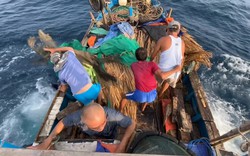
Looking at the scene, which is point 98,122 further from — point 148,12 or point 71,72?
point 148,12

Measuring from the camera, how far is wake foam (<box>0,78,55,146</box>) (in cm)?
719

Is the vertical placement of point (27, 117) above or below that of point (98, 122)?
below

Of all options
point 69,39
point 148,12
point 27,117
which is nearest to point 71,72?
point 27,117

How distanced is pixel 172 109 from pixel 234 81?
18.8 feet

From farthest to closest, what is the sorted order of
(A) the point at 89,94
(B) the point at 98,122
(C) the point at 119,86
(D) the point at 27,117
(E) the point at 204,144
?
(D) the point at 27,117 → (C) the point at 119,86 → (A) the point at 89,94 → (E) the point at 204,144 → (B) the point at 98,122

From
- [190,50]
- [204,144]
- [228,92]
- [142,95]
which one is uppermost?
[190,50]

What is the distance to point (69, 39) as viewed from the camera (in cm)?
1227

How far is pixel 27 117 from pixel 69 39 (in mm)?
5845

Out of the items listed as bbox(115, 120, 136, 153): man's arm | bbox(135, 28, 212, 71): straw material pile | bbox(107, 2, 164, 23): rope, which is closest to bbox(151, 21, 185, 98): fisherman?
bbox(135, 28, 212, 71): straw material pile

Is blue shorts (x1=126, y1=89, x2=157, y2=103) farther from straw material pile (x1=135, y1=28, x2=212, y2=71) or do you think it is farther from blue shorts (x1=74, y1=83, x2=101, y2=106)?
straw material pile (x1=135, y1=28, x2=212, y2=71)

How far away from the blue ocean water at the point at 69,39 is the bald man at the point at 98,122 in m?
2.56

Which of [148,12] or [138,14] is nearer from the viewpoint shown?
[138,14]

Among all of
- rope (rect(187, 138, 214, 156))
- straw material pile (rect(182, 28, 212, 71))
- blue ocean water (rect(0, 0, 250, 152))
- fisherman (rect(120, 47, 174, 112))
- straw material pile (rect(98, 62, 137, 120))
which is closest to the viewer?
rope (rect(187, 138, 214, 156))

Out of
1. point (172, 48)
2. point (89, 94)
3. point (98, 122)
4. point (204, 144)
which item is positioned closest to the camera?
point (98, 122)
